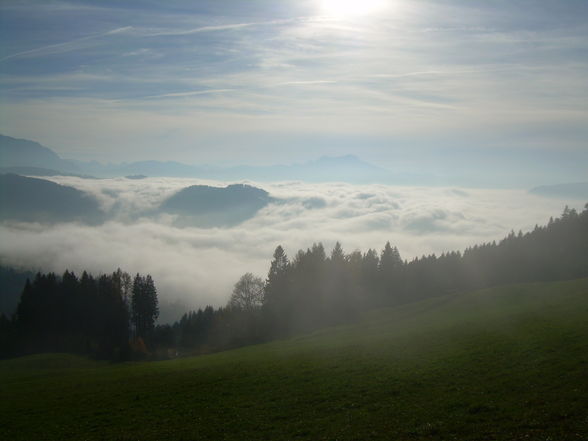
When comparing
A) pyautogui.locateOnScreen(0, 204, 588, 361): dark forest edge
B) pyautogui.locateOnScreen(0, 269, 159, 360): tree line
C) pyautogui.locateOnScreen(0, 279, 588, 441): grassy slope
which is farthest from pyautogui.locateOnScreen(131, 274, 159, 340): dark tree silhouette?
pyautogui.locateOnScreen(0, 279, 588, 441): grassy slope

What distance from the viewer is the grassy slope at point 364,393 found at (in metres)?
17.7

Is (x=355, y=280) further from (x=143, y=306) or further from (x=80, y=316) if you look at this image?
(x=80, y=316)

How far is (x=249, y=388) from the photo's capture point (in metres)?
28.0

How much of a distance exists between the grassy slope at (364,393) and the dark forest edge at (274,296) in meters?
30.3

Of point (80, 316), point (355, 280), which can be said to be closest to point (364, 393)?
point (355, 280)

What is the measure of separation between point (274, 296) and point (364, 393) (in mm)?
57474

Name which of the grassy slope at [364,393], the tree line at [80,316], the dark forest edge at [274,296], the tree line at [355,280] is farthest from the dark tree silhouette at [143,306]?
the grassy slope at [364,393]

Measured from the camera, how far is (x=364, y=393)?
930 inches

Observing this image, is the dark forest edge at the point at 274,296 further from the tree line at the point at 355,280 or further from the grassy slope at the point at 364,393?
the grassy slope at the point at 364,393

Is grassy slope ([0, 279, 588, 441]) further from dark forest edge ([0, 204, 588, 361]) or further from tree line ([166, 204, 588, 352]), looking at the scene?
tree line ([166, 204, 588, 352])

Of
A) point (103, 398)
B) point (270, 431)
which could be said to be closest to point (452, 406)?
point (270, 431)

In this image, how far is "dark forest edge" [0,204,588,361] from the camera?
7262cm

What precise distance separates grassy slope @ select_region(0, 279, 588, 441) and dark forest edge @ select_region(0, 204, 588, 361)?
30267 millimetres

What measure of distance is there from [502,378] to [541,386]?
2420 mm
